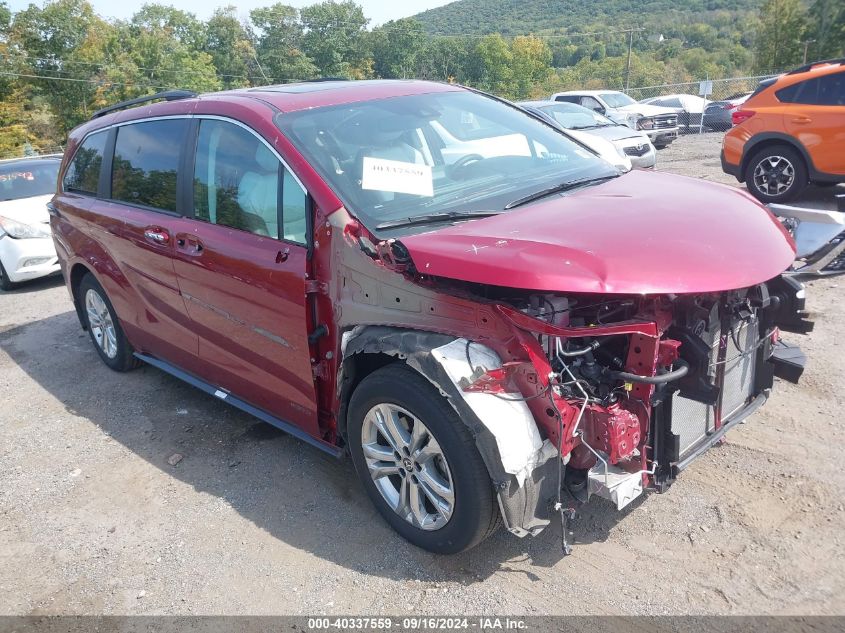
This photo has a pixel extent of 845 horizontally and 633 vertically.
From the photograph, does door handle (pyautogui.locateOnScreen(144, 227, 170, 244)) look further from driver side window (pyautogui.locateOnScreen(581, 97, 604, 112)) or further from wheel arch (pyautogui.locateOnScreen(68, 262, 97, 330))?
driver side window (pyautogui.locateOnScreen(581, 97, 604, 112))

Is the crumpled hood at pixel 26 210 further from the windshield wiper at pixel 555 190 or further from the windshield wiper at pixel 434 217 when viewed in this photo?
the windshield wiper at pixel 555 190

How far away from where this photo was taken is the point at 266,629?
8.89 feet

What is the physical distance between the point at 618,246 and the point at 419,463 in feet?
3.94

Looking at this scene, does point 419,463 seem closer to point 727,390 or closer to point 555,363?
point 555,363

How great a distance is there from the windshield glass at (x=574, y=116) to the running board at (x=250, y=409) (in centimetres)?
937

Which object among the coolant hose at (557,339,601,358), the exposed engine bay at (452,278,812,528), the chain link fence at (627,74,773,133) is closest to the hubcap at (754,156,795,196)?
the exposed engine bay at (452,278,812,528)

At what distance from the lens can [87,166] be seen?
5.08 m

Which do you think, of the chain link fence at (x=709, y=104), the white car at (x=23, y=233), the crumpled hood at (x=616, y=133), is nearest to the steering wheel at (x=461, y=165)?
the white car at (x=23, y=233)

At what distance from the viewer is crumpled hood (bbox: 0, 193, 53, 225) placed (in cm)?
840

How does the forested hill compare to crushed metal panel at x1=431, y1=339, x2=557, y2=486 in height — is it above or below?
above

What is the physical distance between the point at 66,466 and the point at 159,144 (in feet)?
6.76

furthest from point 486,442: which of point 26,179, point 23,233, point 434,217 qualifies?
point 26,179

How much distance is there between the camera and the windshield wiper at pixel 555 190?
10.5 ft

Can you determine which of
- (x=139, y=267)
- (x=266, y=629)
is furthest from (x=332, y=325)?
(x=139, y=267)
